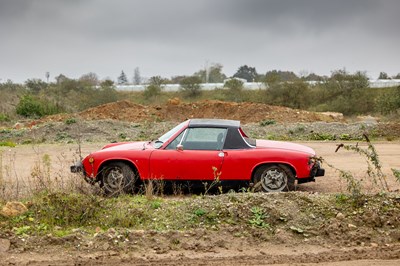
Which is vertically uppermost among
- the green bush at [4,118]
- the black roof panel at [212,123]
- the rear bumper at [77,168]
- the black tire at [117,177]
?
the green bush at [4,118]

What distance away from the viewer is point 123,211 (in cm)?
835

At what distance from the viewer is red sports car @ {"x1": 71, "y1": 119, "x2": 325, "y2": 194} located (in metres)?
10.3

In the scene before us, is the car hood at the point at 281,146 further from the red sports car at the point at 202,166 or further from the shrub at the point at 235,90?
the shrub at the point at 235,90

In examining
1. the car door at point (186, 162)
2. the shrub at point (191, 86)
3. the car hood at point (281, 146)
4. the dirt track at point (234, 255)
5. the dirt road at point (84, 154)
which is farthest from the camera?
the shrub at point (191, 86)

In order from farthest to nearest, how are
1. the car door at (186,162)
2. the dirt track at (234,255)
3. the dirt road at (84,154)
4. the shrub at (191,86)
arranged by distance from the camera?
the shrub at (191,86) → the dirt road at (84,154) → the car door at (186,162) → the dirt track at (234,255)

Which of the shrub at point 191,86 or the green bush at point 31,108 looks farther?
the shrub at point 191,86

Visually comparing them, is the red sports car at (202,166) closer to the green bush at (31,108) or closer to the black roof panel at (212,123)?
the black roof panel at (212,123)

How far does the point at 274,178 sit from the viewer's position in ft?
34.0

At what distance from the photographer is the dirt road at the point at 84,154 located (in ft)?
37.4

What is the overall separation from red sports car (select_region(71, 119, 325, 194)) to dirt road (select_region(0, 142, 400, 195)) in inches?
30.3

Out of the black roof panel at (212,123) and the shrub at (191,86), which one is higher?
the shrub at (191,86)

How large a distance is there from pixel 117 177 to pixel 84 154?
7.36 metres

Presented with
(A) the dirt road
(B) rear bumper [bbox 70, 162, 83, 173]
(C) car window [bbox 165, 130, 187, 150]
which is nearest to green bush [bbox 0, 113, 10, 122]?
(A) the dirt road

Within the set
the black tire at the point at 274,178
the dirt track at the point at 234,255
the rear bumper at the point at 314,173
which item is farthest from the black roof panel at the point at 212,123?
the dirt track at the point at 234,255
